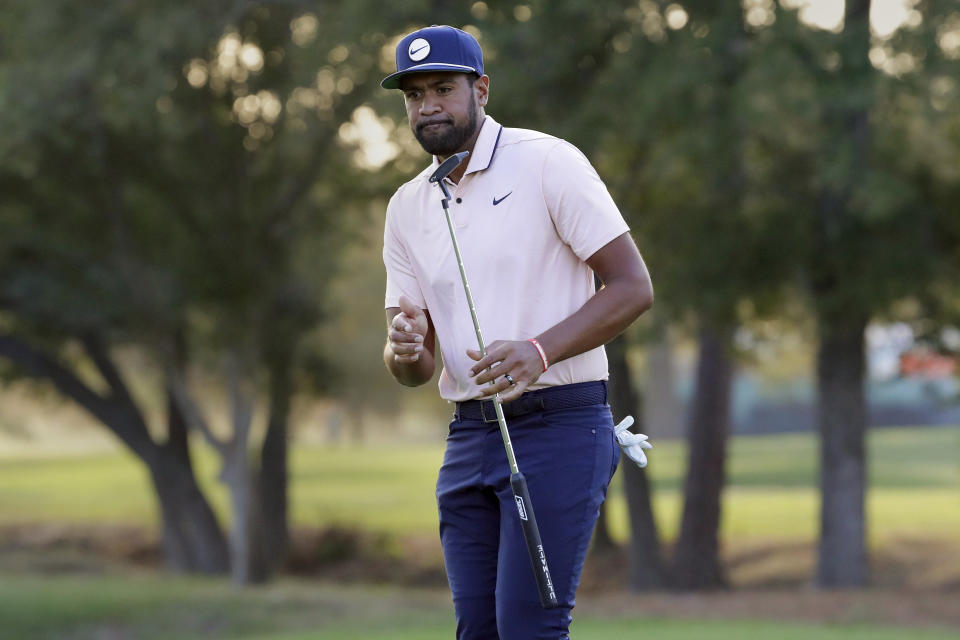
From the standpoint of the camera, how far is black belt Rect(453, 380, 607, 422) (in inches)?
137

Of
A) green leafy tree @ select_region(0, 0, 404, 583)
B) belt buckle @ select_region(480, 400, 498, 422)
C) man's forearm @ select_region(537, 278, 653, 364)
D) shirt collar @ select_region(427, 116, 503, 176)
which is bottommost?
belt buckle @ select_region(480, 400, 498, 422)

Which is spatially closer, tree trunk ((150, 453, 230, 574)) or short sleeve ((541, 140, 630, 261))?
short sleeve ((541, 140, 630, 261))

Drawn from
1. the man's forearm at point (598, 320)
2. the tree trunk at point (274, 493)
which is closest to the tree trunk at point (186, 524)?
the tree trunk at point (274, 493)

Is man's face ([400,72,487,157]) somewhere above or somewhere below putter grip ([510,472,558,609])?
above

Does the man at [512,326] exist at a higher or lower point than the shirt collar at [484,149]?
lower

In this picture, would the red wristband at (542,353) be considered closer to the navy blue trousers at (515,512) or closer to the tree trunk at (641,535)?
the navy blue trousers at (515,512)

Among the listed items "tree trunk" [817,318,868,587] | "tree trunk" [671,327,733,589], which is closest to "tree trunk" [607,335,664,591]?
"tree trunk" [671,327,733,589]

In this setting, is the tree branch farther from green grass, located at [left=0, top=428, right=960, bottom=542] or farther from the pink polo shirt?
the pink polo shirt

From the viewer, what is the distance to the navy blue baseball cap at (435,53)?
3502 mm

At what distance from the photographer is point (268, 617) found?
15383 mm

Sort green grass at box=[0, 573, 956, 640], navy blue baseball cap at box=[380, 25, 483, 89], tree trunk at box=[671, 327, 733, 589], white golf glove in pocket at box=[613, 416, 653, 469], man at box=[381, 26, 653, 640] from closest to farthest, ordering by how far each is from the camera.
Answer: man at box=[381, 26, 653, 640] → navy blue baseball cap at box=[380, 25, 483, 89] → white golf glove in pocket at box=[613, 416, 653, 469] → green grass at box=[0, 573, 956, 640] → tree trunk at box=[671, 327, 733, 589]

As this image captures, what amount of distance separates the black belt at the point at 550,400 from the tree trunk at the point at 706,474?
15306mm

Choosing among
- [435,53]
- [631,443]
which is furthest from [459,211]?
[631,443]

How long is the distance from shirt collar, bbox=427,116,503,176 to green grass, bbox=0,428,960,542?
16145mm
